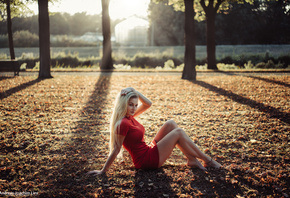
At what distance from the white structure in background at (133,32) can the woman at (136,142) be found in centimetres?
5318

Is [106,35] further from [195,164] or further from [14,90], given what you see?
[195,164]

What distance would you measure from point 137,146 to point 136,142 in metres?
0.07

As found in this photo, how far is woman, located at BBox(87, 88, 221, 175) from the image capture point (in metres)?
3.81

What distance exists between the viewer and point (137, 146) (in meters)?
3.97

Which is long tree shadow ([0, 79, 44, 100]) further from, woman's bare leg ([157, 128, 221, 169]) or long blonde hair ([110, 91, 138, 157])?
woman's bare leg ([157, 128, 221, 169])

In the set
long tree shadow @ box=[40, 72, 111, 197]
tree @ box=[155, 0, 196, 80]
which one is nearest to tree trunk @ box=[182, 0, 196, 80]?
tree @ box=[155, 0, 196, 80]

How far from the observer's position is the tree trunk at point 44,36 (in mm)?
13688

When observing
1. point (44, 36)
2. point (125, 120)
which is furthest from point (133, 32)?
point (125, 120)

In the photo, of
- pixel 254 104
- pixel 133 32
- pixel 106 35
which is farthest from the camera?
pixel 133 32

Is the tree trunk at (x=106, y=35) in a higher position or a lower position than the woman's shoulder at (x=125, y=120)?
higher

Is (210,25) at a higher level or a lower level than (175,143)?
higher

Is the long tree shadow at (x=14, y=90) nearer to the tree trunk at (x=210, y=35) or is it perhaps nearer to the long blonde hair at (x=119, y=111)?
the long blonde hair at (x=119, y=111)

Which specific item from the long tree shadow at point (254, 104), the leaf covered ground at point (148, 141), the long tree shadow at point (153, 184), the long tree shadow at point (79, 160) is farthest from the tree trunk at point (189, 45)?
the long tree shadow at point (153, 184)

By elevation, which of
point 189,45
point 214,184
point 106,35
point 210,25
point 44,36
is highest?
point 210,25
